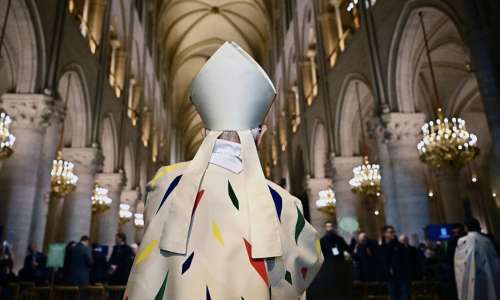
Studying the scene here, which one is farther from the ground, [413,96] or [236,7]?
[236,7]

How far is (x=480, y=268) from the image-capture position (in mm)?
4828

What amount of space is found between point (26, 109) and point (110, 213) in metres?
6.71

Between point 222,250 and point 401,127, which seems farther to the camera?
point 401,127

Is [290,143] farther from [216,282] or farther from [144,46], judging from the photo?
[216,282]

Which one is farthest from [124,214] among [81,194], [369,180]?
[369,180]

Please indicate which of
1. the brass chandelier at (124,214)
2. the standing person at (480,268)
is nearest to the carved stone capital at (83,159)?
the brass chandelier at (124,214)

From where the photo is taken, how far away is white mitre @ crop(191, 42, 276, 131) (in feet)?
4.90

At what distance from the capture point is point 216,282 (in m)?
1.21

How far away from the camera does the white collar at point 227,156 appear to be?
142 centimetres

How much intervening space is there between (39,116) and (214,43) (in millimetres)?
22762

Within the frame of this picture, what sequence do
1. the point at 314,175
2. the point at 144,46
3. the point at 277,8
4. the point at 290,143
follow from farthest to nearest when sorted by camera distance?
the point at 277,8 → the point at 144,46 → the point at 290,143 → the point at 314,175

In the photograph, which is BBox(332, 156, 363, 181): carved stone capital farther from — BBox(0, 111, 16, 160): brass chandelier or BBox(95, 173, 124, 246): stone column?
BBox(0, 111, 16, 160): brass chandelier

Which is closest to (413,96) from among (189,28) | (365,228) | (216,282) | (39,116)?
(39,116)

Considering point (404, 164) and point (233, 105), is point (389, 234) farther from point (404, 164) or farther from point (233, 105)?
point (233, 105)
